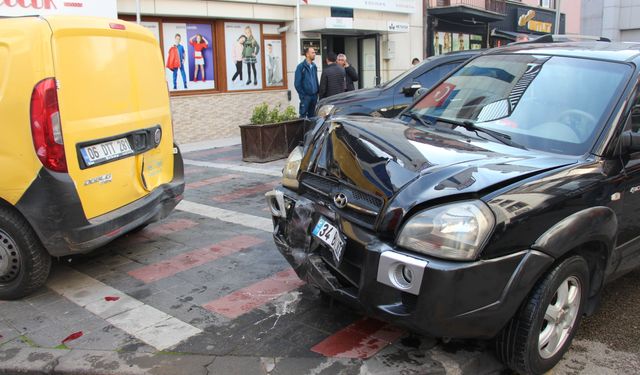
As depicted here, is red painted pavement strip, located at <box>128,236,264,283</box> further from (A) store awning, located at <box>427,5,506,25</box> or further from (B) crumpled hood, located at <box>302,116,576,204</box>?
(A) store awning, located at <box>427,5,506,25</box>

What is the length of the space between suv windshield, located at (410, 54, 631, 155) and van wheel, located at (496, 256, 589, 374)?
30.2 inches

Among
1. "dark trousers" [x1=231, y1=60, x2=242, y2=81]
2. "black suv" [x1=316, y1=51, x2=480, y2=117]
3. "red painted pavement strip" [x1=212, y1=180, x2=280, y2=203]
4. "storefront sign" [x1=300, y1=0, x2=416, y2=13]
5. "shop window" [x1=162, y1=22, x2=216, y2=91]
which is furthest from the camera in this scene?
"storefront sign" [x1=300, y1=0, x2=416, y2=13]

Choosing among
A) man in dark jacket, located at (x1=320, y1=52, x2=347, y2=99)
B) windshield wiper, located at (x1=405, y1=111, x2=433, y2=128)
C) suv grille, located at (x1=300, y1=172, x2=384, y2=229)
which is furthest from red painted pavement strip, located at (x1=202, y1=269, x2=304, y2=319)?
man in dark jacket, located at (x1=320, y1=52, x2=347, y2=99)

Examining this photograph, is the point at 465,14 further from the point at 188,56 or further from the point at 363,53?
the point at 188,56

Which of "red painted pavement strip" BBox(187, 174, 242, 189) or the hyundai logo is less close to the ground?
the hyundai logo

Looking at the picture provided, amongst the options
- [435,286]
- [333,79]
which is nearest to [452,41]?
[333,79]

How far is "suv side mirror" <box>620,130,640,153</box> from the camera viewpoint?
3.21m

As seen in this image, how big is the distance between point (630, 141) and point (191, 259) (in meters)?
3.42

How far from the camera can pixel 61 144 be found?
12.5 ft

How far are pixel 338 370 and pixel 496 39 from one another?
23.4m

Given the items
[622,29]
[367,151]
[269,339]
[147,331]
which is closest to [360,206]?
[367,151]

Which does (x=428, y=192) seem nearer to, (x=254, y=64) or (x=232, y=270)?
(x=232, y=270)

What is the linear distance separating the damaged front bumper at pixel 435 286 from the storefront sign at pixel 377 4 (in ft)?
40.6

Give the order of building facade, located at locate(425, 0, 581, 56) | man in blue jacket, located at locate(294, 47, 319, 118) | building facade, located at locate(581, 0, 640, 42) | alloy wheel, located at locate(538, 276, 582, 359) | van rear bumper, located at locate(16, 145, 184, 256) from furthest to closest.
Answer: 1. building facade, located at locate(581, 0, 640, 42)
2. building facade, located at locate(425, 0, 581, 56)
3. man in blue jacket, located at locate(294, 47, 319, 118)
4. van rear bumper, located at locate(16, 145, 184, 256)
5. alloy wheel, located at locate(538, 276, 582, 359)
